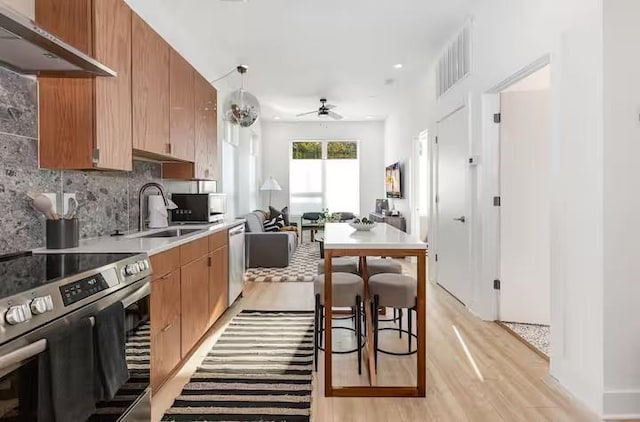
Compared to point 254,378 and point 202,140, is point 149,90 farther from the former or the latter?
point 254,378

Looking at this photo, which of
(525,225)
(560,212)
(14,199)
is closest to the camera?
(14,199)

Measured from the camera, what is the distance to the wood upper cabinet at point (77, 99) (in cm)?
216

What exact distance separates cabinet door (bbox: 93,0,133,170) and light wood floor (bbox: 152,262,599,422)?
1.43 metres

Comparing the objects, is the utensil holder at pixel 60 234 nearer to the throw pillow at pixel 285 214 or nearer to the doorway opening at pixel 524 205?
the doorway opening at pixel 524 205

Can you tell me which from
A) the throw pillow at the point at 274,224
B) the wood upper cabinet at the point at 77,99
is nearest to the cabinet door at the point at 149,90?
the wood upper cabinet at the point at 77,99

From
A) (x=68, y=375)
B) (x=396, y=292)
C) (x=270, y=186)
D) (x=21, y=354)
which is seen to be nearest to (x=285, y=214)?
(x=270, y=186)

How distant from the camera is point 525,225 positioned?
373 centimetres

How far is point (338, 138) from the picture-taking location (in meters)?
10.7

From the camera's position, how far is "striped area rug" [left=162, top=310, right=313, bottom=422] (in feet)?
7.31

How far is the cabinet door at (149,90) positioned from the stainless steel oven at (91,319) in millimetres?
1135

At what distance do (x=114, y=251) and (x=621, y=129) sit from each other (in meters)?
2.67

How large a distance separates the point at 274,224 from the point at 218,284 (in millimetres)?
4670

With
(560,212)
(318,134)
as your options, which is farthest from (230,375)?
(318,134)

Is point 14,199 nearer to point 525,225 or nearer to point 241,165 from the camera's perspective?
point 525,225
